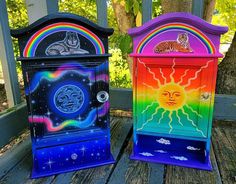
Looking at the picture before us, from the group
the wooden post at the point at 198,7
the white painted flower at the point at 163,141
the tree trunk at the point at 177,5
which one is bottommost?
the white painted flower at the point at 163,141

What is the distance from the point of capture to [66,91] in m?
1.22

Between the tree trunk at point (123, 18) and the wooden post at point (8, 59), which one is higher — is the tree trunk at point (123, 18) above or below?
above

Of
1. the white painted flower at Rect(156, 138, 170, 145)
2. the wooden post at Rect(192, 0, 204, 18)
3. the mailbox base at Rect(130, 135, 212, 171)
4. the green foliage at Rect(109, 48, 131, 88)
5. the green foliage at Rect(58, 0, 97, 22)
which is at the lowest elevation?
the mailbox base at Rect(130, 135, 212, 171)

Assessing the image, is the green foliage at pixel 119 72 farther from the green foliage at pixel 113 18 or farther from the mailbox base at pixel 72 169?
the mailbox base at pixel 72 169

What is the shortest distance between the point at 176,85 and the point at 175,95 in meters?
0.06

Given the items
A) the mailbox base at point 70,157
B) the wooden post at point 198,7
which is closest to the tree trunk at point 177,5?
the wooden post at point 198,7

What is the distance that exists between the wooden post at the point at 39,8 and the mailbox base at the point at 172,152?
1.06 meters

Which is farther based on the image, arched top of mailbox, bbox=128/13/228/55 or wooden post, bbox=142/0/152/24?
wooden post, bbox=142/0/152/24

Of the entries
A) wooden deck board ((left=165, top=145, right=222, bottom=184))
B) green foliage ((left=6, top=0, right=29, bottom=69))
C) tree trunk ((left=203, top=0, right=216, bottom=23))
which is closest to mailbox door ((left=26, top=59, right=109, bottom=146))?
wooden deck board ((left=165, top=145, right=222, bottom=184))

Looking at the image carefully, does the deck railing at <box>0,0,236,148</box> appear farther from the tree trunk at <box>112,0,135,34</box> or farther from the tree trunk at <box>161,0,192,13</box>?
the tree trunk at <box>112,0,135,34</box>

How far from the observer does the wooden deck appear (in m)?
1.18

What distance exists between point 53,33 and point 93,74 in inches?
11.1

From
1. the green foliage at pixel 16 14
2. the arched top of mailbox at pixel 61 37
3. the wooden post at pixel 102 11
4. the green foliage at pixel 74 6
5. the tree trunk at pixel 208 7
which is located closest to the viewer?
the arched top of mailbox at pixel 61 37

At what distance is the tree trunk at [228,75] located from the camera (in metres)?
1.97
